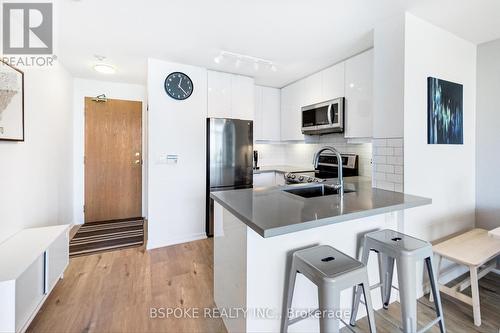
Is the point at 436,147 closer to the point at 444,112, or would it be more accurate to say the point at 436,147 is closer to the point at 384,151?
the point at 444,112

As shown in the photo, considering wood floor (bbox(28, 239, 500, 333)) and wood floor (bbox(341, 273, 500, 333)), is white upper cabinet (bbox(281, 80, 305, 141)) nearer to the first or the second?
wood floor (bbox(28, 239, 500, 333))

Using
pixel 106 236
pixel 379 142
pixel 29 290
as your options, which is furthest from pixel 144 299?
pixel 379 142

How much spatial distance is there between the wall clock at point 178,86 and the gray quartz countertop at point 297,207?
1.90m

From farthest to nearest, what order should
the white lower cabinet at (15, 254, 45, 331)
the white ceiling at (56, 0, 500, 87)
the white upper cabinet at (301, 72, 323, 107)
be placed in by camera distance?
the white upper cabinet at (301, 72, 323, 107) → the white ceiling at (56, 0, 500, 87) → the white lower cabinet at (15, 254, 45, 331)

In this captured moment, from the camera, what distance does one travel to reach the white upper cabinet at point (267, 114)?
13.1ft

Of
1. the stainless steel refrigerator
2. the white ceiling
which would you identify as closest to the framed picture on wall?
the white ceiling

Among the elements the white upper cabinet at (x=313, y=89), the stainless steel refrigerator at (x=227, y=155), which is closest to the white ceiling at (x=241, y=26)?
the white upper cabinet at (x=313, y=89)

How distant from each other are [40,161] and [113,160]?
155cm

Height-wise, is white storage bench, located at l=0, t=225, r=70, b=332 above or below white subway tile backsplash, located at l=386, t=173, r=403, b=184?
below

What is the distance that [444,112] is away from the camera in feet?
6.87

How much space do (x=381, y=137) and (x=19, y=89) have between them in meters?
3.12

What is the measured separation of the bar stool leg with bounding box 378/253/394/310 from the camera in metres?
1.73

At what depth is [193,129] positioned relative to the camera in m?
3.15

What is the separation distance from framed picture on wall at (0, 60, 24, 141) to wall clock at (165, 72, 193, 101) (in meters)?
1.37
